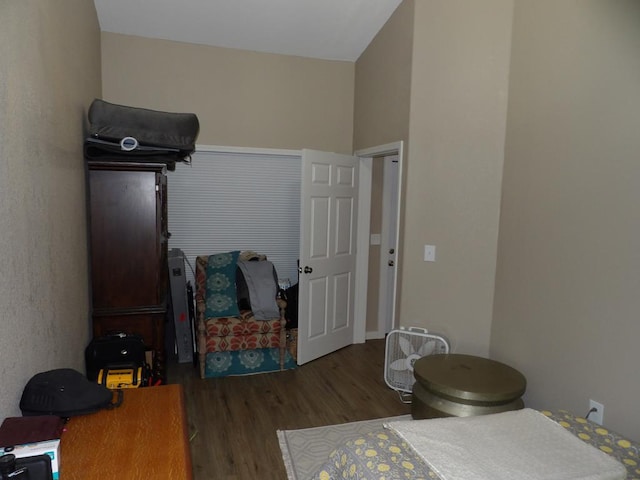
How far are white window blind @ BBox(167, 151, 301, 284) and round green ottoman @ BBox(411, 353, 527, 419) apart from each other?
2286 mm

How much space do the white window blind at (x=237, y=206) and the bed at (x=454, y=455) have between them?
3.04 m

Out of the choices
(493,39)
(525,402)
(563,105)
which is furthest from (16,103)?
(525,402)

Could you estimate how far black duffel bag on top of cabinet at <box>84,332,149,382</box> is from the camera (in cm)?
259

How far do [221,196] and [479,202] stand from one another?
2.54 m

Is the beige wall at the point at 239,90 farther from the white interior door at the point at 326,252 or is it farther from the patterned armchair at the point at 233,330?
the patterned armchair at the point at 233,330

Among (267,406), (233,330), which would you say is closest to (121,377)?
(267,406)

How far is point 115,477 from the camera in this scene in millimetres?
1203

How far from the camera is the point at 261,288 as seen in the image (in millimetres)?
→ 4020

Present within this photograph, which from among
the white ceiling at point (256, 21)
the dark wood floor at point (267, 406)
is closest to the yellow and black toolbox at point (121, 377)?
the dark wood floor at point (267, 406)

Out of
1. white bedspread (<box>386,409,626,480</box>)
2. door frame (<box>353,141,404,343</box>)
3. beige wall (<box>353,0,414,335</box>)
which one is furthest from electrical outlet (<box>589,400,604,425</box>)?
door frame (<box>353,141,404,343</box>)

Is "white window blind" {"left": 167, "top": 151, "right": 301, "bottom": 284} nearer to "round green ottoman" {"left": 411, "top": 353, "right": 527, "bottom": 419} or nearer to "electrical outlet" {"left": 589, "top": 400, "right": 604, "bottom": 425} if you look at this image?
"round green ottoman" {"left": 411, "top": 353, "right": 527, "bottom": 419}

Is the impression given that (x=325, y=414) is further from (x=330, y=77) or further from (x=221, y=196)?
(x=330, y=77)

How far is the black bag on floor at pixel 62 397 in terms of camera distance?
149 cm

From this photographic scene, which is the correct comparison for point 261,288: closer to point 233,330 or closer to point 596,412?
point 233,330
